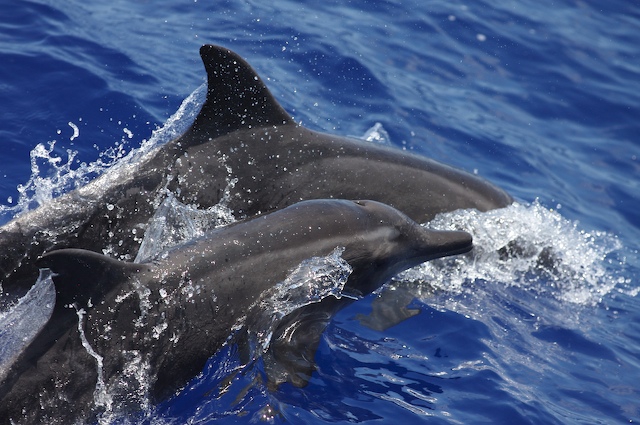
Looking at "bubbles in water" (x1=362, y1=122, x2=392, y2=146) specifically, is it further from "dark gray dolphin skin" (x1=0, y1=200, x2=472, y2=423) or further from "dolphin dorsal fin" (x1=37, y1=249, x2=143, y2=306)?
"dolphin dorsal fin" (x1=37, y1=249, x2=143, y2=306)

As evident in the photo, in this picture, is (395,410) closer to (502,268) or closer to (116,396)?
(116,396)

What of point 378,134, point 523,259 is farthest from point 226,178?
point 378,134

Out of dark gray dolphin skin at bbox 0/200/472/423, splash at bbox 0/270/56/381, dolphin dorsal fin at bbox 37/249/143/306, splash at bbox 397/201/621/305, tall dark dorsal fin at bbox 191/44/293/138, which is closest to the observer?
dolphin dorsal fin at bbox 37/249/143/306

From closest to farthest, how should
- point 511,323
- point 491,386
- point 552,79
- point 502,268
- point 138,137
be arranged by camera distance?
point 491,386 → point 511,323 → point 502,268 → point 138,137 → point 552,79

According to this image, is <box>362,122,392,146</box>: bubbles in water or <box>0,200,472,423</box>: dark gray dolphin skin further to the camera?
<box>362,122,392,146</box>: bubbles in water

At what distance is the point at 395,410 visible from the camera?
7277 millimetres

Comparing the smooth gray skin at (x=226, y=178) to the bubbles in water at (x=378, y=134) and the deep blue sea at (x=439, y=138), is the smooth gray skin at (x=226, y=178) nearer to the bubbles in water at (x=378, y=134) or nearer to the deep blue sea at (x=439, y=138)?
the deep blue sea at (x=439, y=138)

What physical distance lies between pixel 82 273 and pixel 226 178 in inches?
107

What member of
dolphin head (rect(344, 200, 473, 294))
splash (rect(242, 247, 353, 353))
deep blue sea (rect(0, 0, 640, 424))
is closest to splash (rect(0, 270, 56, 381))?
deep blue sea (rect(0, 0, 640, 424))

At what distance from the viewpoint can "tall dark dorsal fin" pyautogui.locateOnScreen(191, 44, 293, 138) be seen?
8289 millimetres

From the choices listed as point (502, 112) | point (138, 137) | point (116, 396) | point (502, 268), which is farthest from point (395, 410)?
point (502, 112)

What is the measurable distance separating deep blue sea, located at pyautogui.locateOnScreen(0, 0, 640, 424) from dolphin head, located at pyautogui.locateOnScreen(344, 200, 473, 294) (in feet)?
2.36

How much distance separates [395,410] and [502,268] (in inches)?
139

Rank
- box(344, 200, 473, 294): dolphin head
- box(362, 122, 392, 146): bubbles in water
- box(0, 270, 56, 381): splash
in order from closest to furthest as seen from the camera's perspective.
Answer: box(0, 270, 56, 381): splash
box(344, 200, 473, 294): dolphin head
box(362, 122, 392, 146): bubbles in water
